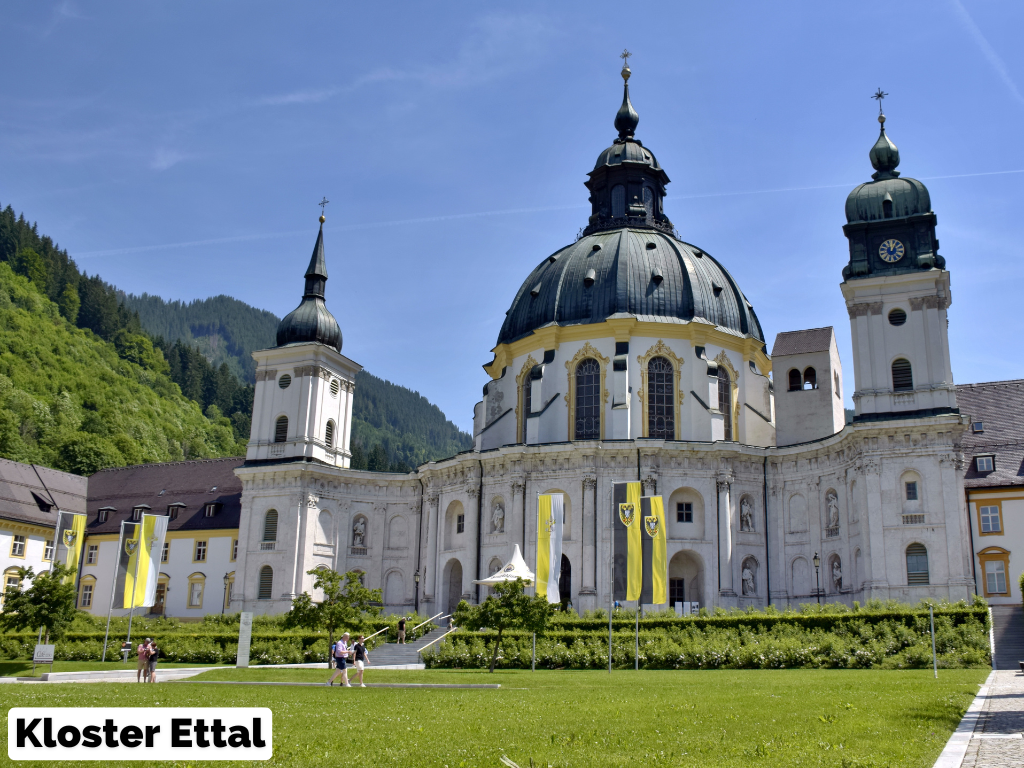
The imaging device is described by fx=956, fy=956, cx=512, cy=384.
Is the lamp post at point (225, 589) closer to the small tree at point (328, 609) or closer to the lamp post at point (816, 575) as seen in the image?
the small tree at point (328, 609)

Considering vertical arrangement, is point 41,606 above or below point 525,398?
below

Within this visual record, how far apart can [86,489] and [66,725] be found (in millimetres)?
69994

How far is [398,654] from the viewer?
4406 cm

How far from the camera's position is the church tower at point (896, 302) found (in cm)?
4888

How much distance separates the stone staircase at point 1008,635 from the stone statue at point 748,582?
39.3ft

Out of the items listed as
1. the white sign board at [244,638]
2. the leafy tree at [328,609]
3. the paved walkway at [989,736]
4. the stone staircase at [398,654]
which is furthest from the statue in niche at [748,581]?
the paved walkway at [989,736]

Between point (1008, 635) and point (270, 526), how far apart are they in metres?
42.5

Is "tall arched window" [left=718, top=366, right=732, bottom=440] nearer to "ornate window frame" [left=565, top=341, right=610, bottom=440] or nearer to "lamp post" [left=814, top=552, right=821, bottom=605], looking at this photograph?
"ornate window frame" [left=565, top=341, right=610, bottom=440]

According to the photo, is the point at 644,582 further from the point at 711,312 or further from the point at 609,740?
the point at 609,740

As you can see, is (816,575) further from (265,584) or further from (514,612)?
(265,584)

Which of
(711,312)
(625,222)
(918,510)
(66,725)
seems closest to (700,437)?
(711,312)

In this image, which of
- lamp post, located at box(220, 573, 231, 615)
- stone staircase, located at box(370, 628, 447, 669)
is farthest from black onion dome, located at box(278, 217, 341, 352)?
stone staircase, located at box(370, 628, 447, 669)

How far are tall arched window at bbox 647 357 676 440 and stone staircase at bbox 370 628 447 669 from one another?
18.2 m

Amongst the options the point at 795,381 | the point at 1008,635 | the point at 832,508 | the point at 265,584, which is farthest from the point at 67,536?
the point at 1008,635
